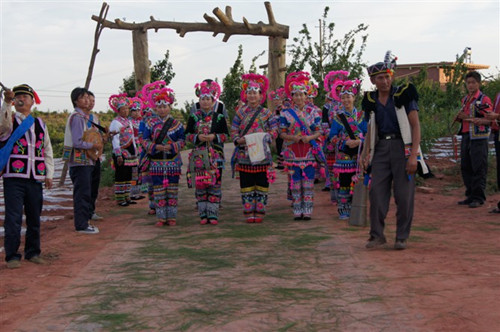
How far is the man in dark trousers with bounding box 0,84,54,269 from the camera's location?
21.1 ft

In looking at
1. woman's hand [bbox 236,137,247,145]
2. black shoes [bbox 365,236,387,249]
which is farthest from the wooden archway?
black shoes [bbox 365,236,387,249]

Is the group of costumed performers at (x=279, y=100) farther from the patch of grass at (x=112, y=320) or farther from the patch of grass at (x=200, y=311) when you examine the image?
the patch of grass at (x=112, y=320)

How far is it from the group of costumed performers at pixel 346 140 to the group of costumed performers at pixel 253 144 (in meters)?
0.95

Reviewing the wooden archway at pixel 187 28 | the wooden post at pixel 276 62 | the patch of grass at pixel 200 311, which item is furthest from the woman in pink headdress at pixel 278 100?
the patch of grass at pixel 200 311

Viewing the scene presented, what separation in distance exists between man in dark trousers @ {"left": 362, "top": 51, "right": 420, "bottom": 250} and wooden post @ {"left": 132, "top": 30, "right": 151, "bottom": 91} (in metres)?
10.2

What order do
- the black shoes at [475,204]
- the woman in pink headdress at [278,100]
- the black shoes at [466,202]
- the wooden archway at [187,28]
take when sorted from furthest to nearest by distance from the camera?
1. the wooden archway at [187,28]
2. the woman in pink headdress at [278,100]
3. the black shoes at [466,202]
4. the black shoes at [475,204]

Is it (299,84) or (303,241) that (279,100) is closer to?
(299,84)

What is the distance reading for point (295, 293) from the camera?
508 cm

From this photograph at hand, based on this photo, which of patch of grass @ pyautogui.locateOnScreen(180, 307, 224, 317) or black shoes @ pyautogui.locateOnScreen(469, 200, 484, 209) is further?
black shoes @ pyautogui.locateOnScreen(469, 200, 484, 209)

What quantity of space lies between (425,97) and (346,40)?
10.8 ft

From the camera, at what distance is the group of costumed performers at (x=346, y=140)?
895 cm

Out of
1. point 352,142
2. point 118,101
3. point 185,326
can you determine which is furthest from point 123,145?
point 185,326

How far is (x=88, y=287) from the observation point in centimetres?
553

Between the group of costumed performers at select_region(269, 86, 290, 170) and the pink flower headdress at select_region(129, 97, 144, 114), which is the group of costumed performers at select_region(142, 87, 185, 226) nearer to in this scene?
the pink flower headdress at select_region(129, 97, 144, 114)
